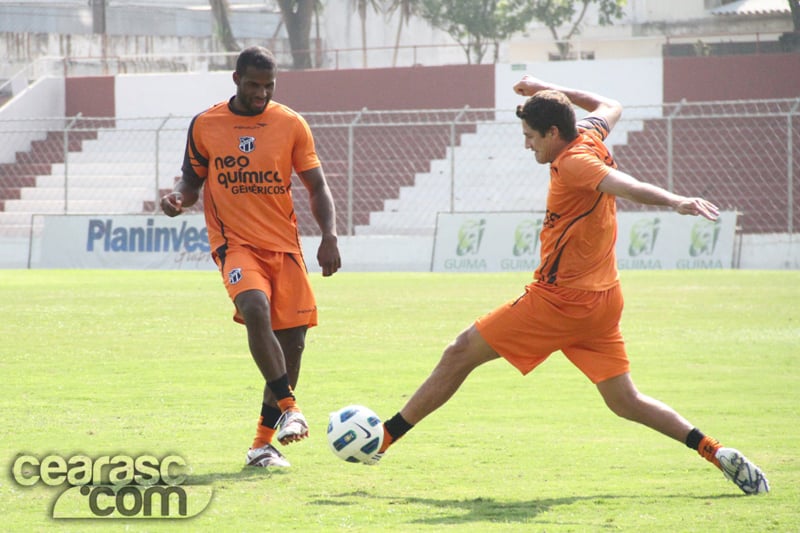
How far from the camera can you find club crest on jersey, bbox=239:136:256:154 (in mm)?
7254

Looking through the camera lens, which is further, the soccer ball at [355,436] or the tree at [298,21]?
the tree at [298,21]

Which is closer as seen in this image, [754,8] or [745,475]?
[745,475]

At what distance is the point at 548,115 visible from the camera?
642cm

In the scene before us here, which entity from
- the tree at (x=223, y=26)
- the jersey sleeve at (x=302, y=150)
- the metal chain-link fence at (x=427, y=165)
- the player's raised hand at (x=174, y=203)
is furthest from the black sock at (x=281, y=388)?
the tree at (x=223, y=26)

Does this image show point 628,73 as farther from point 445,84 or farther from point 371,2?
point 371,2

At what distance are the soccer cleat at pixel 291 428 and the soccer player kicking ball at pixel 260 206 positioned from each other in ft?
0.72

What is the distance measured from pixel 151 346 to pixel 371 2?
1504 inches

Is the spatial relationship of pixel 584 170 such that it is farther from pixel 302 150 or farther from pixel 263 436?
pixel 263 436

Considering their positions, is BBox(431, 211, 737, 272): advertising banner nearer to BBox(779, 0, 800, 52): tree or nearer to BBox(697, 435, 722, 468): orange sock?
BBox(779, 0, 800, 52): tree

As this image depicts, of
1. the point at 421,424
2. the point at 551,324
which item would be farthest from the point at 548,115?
the point at 421,424

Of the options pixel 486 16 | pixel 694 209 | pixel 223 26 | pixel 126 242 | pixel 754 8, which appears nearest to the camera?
pixel 694 209

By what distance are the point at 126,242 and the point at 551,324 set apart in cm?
2229

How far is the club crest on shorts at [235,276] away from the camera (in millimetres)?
7106

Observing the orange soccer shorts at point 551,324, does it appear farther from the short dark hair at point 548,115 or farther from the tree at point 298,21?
the tree at point 298,21
